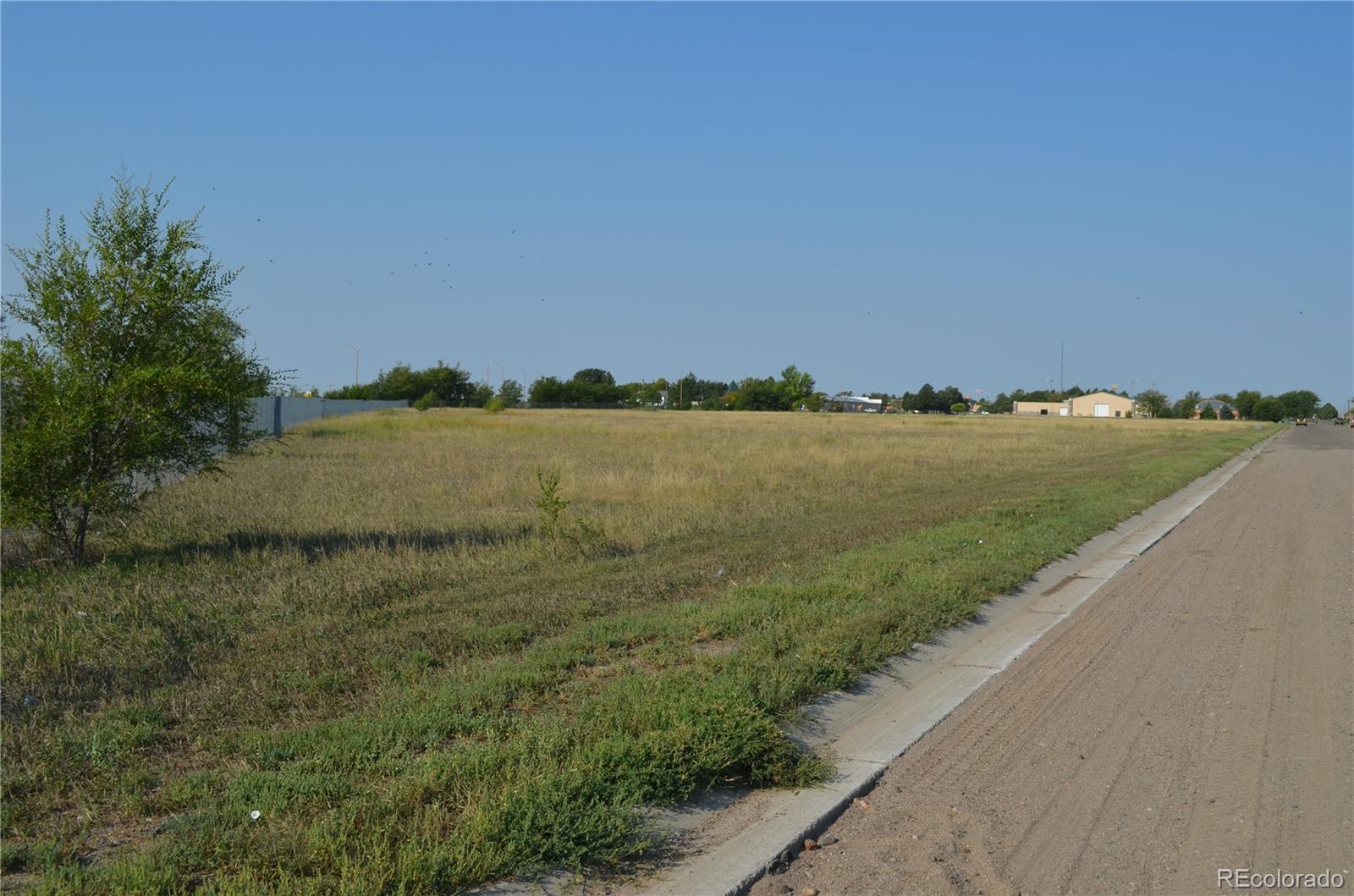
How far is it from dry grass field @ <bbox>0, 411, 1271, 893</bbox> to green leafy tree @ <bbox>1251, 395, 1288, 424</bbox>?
186m

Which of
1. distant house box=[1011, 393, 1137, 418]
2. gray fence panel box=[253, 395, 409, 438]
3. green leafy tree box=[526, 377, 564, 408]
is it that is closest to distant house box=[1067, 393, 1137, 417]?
distant house box=[1011, 393, 1137, 418]

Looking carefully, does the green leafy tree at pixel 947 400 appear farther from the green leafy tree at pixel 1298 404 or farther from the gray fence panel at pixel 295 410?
the gray fence panel at pixel 295 410

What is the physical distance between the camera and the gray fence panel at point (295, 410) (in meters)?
49.1

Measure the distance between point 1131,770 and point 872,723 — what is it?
5.10ft

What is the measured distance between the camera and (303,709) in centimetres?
670

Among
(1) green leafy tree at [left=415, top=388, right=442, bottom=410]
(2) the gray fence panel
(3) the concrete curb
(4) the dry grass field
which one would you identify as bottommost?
(3) the concrete curb

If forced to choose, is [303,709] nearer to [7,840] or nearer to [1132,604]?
[7,840]

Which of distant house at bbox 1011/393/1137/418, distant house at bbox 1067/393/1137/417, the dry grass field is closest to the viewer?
the dry grass field

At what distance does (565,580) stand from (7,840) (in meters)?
6.85

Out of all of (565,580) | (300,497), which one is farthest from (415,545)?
(300,497)

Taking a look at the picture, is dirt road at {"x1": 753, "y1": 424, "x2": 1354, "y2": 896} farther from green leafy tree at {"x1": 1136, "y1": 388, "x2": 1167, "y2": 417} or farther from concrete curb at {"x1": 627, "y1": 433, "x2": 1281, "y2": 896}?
green leafy tree at {"x1": 1136, "y1": 388, "x2": 1167, "y2": 417}

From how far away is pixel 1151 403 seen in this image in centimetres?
17688

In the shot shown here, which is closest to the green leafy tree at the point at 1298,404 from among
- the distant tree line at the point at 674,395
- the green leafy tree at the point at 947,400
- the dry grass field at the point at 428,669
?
the distant tree line at the point at 674,395

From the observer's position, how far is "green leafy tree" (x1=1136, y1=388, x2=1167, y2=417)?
582 ft
